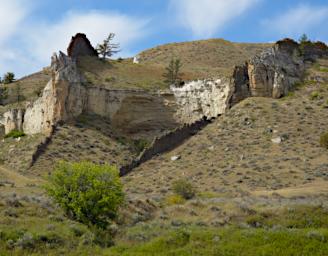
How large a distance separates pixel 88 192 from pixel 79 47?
123ft

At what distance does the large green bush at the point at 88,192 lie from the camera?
22266mm

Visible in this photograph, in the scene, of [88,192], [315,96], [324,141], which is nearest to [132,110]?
[315,96]

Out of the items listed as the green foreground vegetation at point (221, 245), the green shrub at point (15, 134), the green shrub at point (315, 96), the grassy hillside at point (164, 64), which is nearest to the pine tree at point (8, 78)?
the grassy hillside at point (164, 64)

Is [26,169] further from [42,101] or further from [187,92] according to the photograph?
[187,92]

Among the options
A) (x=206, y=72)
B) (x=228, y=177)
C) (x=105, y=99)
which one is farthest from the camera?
(x=206, y=72)

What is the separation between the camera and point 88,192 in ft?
73.3

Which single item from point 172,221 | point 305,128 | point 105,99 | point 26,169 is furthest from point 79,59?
point 172,221

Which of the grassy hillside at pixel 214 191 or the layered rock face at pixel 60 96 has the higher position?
the layered rock face at pixel 60 96

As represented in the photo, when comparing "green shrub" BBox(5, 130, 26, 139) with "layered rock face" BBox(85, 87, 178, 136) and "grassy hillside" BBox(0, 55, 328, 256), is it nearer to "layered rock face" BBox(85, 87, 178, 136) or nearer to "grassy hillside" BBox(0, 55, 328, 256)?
"grassy hillside" BBox(0, 55, 328, 256)

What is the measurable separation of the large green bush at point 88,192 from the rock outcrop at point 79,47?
1332 inches

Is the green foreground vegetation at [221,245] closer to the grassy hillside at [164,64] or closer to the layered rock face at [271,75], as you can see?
the layered rock face at [271,75]

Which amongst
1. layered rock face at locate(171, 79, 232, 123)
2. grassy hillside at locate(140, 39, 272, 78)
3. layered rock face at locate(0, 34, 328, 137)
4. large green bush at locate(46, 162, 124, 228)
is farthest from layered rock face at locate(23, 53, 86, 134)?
grassy hillside at locate(140, 39, 272, 78)

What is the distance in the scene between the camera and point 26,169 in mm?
40625

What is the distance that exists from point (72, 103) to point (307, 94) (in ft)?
65.0
